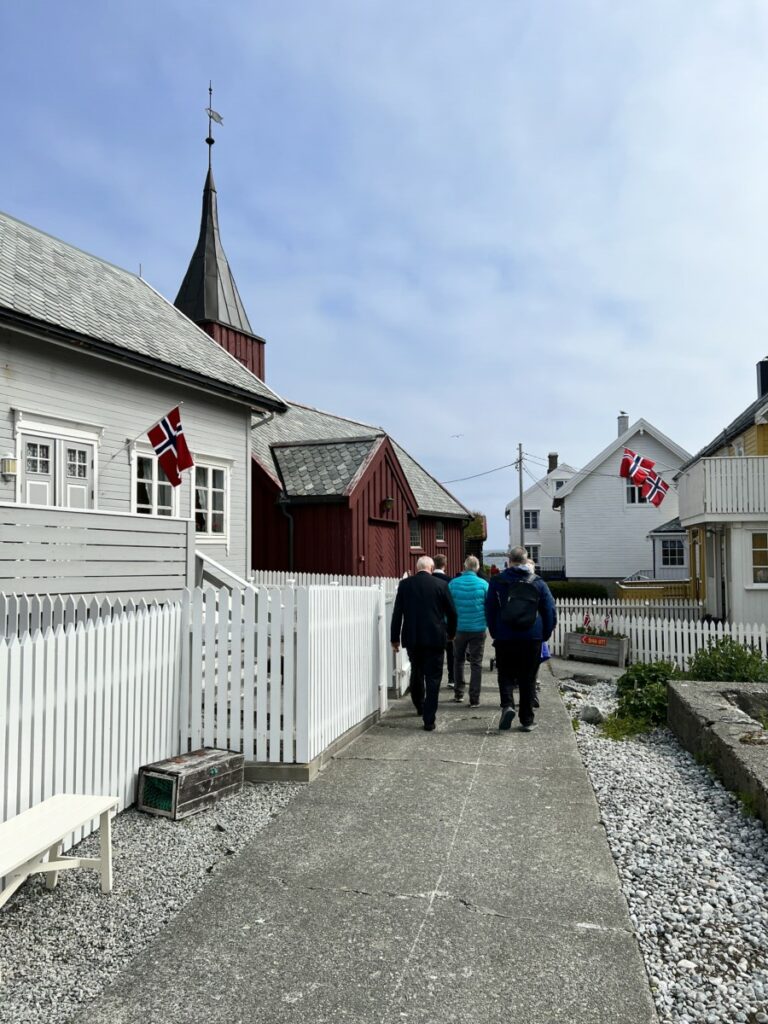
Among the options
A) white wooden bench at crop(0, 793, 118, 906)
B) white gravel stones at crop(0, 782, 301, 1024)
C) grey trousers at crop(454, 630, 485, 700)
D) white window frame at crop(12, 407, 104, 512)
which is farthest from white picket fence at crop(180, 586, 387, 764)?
white window frame at crop(12, 407, 104, 512)

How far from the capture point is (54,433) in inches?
464

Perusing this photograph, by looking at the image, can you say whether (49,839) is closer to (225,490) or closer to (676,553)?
(225,490)

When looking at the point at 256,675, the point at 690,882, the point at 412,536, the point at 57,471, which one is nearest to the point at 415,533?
the point at 412,536

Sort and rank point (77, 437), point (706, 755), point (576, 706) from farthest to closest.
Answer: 1. point (77, 437)
2. point (576, 706)
3. point (706, 755)

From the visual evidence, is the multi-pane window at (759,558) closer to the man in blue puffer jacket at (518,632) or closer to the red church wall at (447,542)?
the red church wall at (447,542)

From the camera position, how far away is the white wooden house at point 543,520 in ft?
194

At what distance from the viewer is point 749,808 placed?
5531 millimetres

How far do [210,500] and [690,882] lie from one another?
12.0m

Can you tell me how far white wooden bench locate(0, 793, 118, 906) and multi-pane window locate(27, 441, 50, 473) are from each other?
7.88 metres

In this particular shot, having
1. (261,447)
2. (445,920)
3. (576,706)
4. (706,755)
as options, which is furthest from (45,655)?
(261,447)

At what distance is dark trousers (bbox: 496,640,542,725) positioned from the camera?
8.33 metres

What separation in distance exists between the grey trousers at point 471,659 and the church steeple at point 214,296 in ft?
54.6

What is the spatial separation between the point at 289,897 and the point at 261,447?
17.5m

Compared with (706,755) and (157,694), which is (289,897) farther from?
(706,755)
